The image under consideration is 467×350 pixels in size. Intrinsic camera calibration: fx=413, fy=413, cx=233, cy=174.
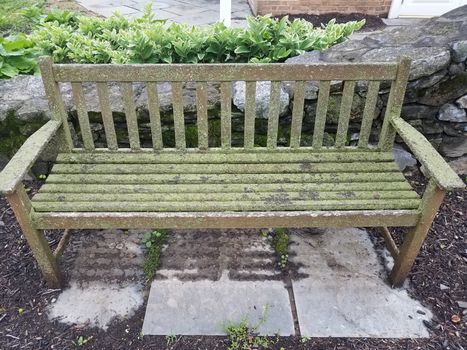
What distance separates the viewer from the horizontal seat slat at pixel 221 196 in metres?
2.16

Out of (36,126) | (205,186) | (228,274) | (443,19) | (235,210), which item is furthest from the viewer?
(443,19)

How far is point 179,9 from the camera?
704 cm

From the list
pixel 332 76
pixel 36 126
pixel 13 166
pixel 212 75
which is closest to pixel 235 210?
pixel 212 75

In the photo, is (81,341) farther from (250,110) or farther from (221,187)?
(250,110)

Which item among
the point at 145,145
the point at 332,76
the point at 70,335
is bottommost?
the point at 70,335

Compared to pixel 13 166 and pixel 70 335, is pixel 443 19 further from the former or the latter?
pixel 70 335

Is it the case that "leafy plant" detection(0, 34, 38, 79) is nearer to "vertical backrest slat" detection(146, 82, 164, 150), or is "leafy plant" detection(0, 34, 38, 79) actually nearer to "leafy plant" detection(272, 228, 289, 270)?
"vertical backrest slat" detection(146, 82, 164, 150)

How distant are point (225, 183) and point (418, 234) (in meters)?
1.05

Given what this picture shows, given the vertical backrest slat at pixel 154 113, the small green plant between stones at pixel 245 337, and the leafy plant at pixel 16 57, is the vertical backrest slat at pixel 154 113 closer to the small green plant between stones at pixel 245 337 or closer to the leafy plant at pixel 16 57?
the small green plant between stones at pixel 245 337

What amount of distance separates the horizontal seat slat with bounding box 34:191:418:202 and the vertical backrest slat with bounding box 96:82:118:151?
439mm

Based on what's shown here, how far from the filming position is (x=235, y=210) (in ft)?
6.96

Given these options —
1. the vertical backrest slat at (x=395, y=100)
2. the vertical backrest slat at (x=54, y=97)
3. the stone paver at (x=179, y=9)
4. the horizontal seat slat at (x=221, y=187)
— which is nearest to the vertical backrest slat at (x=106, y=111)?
the vertical backrest slat at (x=54, y=97)

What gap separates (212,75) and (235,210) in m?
0.77

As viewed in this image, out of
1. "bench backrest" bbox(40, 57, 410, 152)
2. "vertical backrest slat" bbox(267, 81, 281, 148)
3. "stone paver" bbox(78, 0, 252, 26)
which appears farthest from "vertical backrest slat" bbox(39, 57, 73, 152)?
"stone paver" bbox(78, 0, 252, 26)
